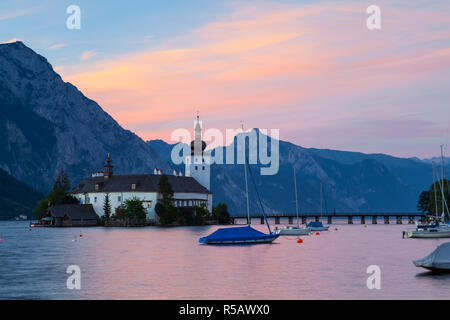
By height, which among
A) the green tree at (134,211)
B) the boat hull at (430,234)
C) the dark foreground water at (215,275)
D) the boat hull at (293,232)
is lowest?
the dark foreground water at (215,275)

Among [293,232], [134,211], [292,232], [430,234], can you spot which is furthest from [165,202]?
[430,234]

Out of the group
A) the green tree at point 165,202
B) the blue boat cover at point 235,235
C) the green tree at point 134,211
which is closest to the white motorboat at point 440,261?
the blue boat cover at point 235,235

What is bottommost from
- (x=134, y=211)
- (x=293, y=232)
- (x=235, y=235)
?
(x=235, y=235)

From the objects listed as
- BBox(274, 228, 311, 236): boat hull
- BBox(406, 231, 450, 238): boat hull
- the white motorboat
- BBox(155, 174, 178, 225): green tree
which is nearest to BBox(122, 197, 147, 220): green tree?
BBox(155, 174, 178, 225): green tree

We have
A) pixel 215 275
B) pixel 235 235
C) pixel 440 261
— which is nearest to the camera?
pixel 440 261

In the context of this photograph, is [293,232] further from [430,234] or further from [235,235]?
[235,235]

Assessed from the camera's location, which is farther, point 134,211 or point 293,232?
point 134,211

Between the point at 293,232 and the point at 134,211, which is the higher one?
the point at 134,211

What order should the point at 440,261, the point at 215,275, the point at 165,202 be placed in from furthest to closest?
the point at 165,202
the point at 215,275
the point at 440,261

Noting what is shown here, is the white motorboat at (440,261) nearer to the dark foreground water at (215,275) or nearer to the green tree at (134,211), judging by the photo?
the dark foreground water at (215,275)

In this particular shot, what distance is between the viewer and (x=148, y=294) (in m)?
43.1

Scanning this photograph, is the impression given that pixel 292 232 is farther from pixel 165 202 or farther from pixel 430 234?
pixel 165 202
